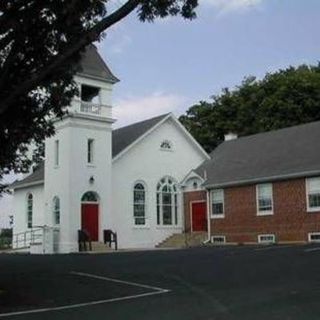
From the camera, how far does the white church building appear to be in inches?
1601

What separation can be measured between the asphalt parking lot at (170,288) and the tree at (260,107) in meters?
30.6

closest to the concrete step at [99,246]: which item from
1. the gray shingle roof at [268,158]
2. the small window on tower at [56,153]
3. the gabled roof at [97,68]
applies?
the small window on tower at [56,153]

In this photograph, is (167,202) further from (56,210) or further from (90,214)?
(56,210)

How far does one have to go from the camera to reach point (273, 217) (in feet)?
125

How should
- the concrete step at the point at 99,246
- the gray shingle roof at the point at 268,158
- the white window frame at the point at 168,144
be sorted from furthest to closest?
1. the white window frame at the point at 168,144
2. the concrete step at the point at 99,246
3. the gray shingle roof at the point at 268,158

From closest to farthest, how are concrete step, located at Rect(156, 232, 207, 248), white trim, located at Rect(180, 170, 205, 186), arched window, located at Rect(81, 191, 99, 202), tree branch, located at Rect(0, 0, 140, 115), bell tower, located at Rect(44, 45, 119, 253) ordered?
tree branch, located at Rect(0, 0, 140, 115) → bell tower, located at Rect(44, 45, 119, 253) → arched window, located at Rect(81, 191, 99, 202) → concrete step, located at Rect(156, 232, 207, 248) → white trim, located at Rect(180, 170, 205, 186)

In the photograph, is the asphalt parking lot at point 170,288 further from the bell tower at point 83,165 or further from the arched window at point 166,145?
the arched window at point 166,145

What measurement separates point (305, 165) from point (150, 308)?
2486cm

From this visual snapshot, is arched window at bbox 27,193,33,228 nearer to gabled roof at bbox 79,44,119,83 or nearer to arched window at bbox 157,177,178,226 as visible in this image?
arched window at bbox 157,177,178,226

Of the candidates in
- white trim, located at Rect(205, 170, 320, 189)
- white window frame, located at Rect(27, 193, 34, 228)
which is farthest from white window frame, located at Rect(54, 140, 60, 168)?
white trim, located at Rect(205, 170, 320, 189)

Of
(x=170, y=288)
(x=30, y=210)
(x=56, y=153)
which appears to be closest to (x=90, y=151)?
(x=56, y=153)

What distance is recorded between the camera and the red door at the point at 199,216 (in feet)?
143

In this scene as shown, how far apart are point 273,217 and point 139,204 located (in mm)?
9488

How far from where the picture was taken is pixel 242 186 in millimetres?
40031
